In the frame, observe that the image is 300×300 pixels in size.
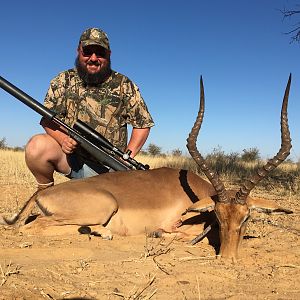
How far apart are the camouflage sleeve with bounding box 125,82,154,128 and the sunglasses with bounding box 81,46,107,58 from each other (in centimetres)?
63

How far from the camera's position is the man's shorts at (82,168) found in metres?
6.40

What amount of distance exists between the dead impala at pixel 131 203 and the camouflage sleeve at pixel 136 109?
4.34 ft

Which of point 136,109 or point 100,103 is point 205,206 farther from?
point 100,103

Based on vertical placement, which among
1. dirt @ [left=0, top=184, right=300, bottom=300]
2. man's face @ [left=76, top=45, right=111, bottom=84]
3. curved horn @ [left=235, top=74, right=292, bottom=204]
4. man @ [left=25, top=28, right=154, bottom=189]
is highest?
man's face @ [left=76, top=45, right=111, bottom=84]

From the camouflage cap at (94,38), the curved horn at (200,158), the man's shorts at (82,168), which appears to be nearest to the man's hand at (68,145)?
the man's shorts at (82,168)

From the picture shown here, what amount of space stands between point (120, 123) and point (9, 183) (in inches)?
178

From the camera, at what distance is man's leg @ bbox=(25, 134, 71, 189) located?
616cm

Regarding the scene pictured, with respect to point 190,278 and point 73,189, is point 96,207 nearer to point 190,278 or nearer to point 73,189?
point 73,189

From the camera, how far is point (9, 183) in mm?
9984

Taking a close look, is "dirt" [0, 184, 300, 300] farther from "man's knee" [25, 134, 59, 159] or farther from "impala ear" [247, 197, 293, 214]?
"man's knee" [25, 134, 59, 159]

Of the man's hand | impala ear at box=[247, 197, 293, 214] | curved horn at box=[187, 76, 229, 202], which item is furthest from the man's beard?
impala ear at box=[247, 197, 293, 214]

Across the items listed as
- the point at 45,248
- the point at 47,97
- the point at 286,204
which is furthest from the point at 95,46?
the point at 286,204

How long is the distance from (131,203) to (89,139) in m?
1.36

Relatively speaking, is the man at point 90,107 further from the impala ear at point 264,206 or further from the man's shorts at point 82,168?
the impala ear at point 264,206
